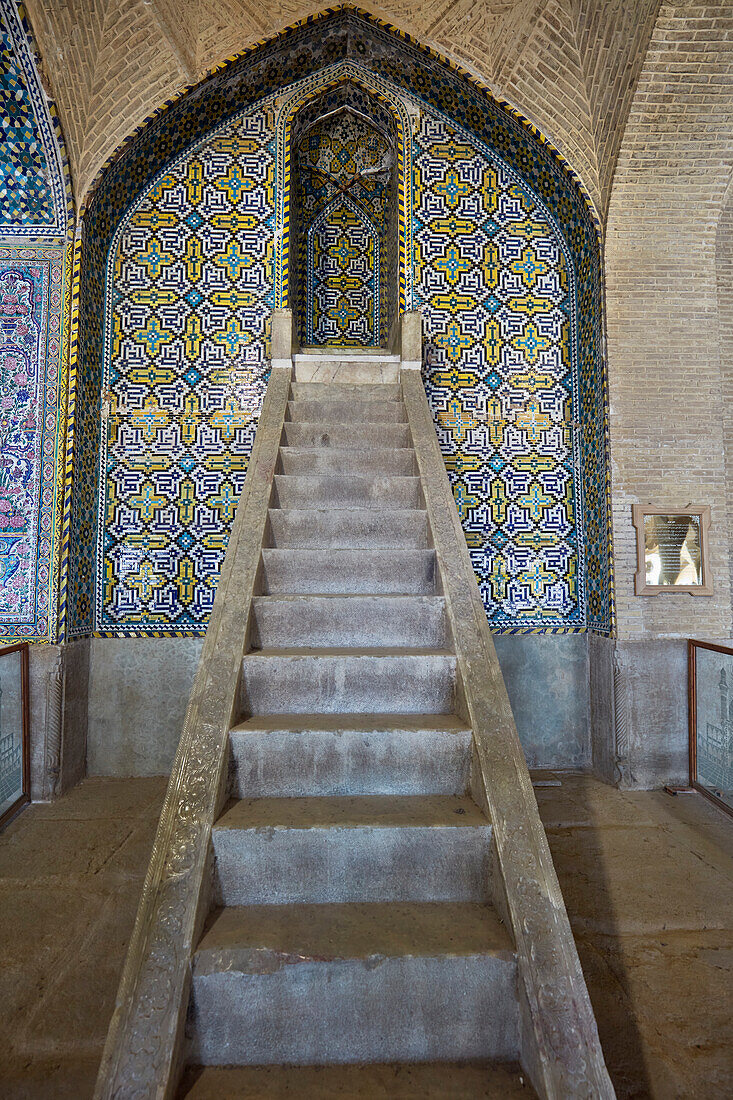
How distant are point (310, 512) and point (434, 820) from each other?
67.7 inches

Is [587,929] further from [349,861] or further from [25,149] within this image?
[25,149]

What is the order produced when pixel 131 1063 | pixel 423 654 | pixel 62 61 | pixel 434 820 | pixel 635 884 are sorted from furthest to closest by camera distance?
pixel 62 61
pixel 635 884
pixel 423 654
pixel 434 820
pixel 131 1063

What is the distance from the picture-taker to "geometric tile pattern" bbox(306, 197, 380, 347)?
5.99 m

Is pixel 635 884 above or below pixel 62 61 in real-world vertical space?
below

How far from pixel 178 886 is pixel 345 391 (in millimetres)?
3630

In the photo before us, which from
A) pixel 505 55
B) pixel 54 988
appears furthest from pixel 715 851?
pixel 505 55

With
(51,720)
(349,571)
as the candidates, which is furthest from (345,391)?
(51,720)

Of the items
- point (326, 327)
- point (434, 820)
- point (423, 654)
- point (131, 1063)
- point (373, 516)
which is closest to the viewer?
point (131, 1063)

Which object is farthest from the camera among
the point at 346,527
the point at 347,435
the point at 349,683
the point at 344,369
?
the point at 344,369

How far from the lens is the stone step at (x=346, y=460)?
12.3 ft

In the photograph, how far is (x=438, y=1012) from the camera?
Result: 1624 millimetres

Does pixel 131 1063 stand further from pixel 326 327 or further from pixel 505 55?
pixel 505 55

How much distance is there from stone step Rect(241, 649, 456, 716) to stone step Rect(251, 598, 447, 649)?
0.23 meters

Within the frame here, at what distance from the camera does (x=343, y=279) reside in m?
6.01
